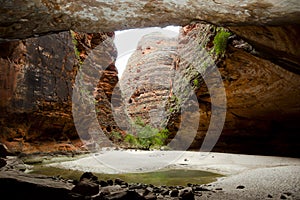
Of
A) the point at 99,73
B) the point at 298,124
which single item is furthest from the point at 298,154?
the point at 99,73

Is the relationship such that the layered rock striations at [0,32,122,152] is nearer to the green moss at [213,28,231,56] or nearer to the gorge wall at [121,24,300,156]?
the gorge wall at [121,24,300,156]

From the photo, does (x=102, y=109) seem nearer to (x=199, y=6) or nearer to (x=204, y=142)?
(x=204, y=142)

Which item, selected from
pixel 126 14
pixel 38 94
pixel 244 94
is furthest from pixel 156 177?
pixel 38 94

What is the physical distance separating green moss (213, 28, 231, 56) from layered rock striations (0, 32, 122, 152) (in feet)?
19.7

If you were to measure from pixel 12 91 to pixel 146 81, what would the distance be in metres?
19.9

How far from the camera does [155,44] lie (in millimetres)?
31547

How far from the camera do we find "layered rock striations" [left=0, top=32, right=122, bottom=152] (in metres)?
6.69

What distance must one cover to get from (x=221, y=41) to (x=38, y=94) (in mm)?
6278

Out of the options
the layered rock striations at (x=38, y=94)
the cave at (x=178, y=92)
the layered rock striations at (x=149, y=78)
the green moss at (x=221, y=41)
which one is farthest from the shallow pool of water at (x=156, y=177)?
the layered rock striations at (x=149, y=78)

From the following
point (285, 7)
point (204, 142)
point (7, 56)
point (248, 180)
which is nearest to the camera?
point (285, 7)

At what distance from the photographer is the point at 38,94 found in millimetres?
7707

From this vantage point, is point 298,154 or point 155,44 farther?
point 155,44

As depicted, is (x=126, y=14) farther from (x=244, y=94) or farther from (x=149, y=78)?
(x=149, y=78)

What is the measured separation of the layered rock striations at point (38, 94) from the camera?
669 centimetres
